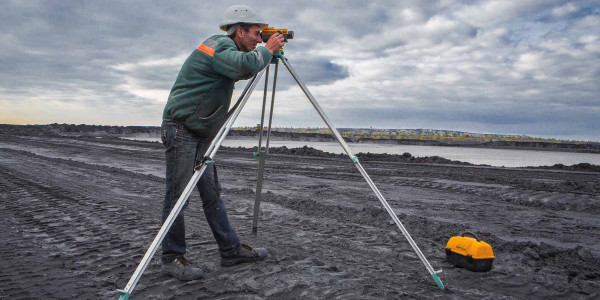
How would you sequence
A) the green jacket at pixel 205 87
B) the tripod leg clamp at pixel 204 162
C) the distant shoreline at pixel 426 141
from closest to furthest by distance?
the tripod leg clamp at pixel 204 162 < the green jacket at pixel 205 87 < the distant shoreline at pixel 426 141

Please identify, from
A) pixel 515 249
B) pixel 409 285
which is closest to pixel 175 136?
pixel 409 285

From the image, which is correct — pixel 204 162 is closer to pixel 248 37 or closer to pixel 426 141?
pixel 248 37

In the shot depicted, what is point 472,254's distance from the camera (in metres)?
3.90

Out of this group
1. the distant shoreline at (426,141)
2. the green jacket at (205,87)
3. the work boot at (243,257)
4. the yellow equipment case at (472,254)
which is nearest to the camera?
the green jacket at (205,87)

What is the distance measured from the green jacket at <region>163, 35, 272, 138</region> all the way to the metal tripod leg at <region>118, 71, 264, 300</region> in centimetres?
18

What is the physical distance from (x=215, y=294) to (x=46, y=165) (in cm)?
1303

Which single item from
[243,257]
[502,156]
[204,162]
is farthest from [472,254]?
[502,156]

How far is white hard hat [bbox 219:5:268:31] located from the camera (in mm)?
3514

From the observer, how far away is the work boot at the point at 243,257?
4000 mm

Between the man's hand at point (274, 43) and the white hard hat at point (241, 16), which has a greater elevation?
the white hard hat at point (241, 16)

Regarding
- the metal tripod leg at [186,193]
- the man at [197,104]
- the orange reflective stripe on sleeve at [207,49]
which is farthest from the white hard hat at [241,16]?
the metal tripod leg at [186,193]

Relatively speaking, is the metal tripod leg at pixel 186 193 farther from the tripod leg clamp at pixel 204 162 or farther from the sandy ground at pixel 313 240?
the sandy ground at pixel 313 240

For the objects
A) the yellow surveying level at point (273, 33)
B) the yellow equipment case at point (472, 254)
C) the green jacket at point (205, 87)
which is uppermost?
the yellow surveying level at point (273, 33)

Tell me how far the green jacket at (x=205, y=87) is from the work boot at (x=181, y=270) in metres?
1.19
